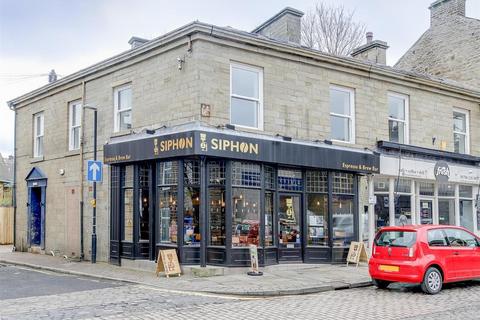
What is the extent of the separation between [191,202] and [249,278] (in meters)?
2.62

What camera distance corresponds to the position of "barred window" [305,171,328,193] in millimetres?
16328

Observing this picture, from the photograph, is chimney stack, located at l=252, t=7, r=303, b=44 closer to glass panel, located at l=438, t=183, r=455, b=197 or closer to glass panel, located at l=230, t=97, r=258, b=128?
glass panel, located at l=230, t=97, r=258, b=128

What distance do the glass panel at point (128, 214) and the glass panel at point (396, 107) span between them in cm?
946

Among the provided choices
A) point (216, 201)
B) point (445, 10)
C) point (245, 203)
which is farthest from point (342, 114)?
point (445, 10)

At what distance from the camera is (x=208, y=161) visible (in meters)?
14.1

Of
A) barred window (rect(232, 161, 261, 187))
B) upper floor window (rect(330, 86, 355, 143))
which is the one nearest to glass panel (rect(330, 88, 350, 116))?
upper floor window (rect(330, 86, 355, 143))

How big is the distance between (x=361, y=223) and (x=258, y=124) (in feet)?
17.1

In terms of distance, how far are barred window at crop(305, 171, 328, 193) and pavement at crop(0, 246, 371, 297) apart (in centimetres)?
234

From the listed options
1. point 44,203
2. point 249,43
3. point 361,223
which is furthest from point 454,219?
point 44,203

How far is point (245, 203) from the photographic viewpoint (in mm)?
14648

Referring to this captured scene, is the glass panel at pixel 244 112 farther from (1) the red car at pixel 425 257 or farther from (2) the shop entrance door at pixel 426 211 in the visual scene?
(2) the shop entrance door at pixel 426 211

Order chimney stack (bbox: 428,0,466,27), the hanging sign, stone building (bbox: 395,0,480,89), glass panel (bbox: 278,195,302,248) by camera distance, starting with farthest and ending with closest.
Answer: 1. chimney stack (bbox: 428,0,466,27)
2. stone building (bbox: 395,0,480,89)
3. glass panel (bbox: 278,195,302,248)
4. the hanging sign

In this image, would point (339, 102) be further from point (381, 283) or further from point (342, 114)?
point (381, 283)

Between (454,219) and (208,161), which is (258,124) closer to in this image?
(208,161)
